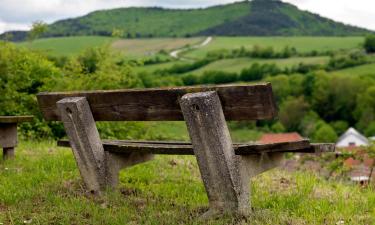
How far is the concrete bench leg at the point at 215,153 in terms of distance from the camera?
417cm

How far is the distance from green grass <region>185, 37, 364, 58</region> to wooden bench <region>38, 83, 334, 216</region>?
344 ft

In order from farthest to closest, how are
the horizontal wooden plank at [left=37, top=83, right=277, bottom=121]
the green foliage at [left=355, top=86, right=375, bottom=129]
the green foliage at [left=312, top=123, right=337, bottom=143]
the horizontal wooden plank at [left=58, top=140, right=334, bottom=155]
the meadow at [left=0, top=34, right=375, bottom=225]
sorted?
the green foliage at [left=355, top=86, right=375, bottom=129], the green foliage at [left=312, top=123, right=337, bottom=143], the meadow at [left=0, top=34, right=375, bottom=225], the horizontal wooden plank at [left=58, top=140, right=334, bottom=155], the horizontal wooden plank at [left=37, top=83, right=277, bottom=121]

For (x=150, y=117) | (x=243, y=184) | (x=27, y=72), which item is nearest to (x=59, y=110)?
(x=150, y=117)

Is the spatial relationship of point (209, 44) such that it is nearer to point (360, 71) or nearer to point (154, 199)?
point (360, 71)

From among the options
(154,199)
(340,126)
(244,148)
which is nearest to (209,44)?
(340,126)

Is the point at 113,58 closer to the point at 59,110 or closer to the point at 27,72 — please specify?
the point at 27,72

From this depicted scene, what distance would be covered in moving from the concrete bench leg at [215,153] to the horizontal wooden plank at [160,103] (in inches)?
4.2

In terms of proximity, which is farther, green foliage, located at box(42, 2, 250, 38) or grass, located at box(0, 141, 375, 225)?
green foliage, located at box(42, 2, 250, 38)

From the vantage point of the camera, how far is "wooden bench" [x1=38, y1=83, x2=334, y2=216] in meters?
4.18

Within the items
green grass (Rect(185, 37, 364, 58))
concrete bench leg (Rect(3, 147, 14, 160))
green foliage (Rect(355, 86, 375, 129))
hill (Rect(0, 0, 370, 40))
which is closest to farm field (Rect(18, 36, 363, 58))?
green grass (Rect(185, 37, 364, 58))

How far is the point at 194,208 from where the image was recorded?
4754 millimetres

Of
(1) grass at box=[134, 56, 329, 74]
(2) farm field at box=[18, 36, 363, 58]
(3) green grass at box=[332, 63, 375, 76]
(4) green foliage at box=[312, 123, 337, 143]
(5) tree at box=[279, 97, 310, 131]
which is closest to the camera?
(4) green foliage at box=[312, 123, 337, 143]

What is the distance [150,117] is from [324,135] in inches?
2983

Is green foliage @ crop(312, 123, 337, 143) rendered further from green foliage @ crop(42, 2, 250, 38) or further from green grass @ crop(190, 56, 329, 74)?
green foliage @ crop(42, 2, 250, 38)
